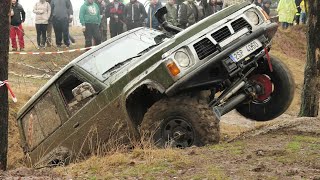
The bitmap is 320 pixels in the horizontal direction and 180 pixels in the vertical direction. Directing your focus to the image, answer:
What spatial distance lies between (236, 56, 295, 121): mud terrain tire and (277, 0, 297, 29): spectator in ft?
41.6

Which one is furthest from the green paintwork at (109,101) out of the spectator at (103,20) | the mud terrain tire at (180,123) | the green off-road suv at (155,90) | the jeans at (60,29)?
the spectator at (103,20)

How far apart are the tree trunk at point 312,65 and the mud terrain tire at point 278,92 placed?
3.34 feet

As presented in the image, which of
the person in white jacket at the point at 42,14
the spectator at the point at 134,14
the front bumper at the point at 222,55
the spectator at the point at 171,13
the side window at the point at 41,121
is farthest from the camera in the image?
the spectator at the point at 134,14

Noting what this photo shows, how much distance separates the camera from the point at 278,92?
846cm

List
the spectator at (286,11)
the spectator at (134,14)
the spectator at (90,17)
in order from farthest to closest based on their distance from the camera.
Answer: the spectator at (286,11) < the spectator at (134,14) < the spectator at (90,17)

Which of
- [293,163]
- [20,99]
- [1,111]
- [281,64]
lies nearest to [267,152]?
[293,163]

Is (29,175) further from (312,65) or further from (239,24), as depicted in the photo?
(312,65)

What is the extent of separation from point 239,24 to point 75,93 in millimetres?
2157

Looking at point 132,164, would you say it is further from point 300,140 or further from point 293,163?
point 300,140

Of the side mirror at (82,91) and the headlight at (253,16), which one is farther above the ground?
the headlight at (253,16)

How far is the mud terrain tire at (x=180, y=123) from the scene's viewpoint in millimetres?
6895

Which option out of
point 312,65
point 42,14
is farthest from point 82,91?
point 42,14

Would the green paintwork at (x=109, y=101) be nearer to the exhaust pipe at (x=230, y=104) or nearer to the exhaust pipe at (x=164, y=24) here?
the exhaust pipe at (x=230, y=104)

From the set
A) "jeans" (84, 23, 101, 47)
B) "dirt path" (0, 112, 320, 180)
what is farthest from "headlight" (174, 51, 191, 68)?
"jeans" (84, 23, 101, 47)
